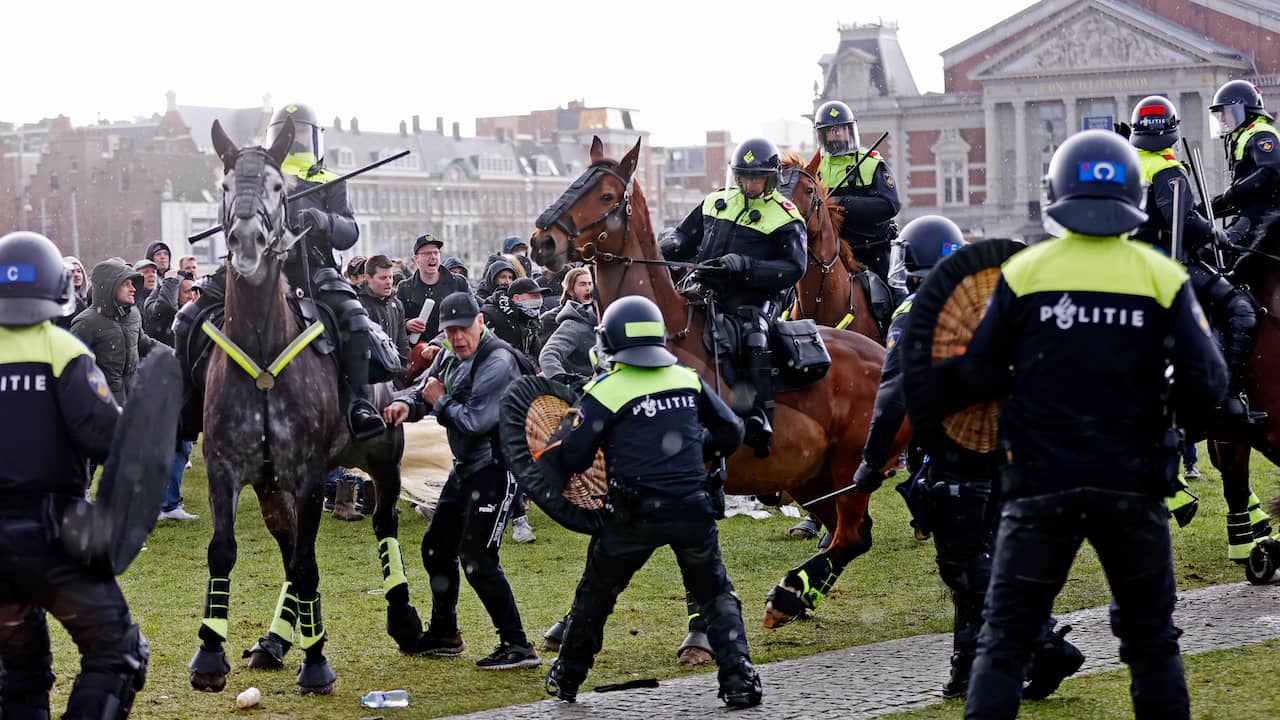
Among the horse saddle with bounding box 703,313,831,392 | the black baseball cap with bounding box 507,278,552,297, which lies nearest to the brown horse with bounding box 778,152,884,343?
the horse saddle with bounding box 703,313,831,392

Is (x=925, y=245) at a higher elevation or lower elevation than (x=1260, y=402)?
higher

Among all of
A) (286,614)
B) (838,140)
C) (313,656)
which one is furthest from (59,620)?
(838,140)

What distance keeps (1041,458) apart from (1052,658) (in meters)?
2.08

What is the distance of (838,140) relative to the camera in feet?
46.2

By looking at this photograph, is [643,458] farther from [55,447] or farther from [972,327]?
[55,447]

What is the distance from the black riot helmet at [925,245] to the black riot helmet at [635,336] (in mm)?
1346

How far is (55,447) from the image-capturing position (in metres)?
6.09

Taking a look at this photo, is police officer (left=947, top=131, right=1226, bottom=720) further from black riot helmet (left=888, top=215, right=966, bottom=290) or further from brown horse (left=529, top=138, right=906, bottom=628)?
brown horse (left=529, top=138, right=906, bottom=628)

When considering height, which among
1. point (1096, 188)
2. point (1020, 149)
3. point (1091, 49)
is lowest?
point (1096, 188)

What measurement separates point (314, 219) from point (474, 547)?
1.96 m

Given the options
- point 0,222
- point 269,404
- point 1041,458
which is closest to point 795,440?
point 269,404

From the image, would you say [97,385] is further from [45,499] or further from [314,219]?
[314,219]

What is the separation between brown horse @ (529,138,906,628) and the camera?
30.8 feet

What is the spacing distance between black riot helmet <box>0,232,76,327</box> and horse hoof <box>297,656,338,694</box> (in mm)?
2869
